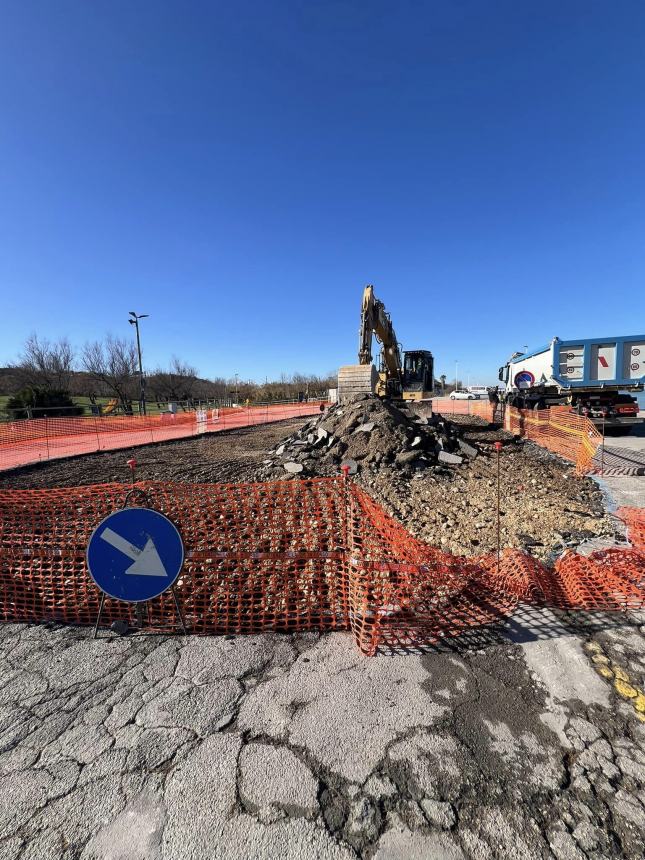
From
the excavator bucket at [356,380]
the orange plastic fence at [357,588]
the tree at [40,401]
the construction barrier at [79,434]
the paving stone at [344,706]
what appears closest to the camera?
the paving stone at [344,706]

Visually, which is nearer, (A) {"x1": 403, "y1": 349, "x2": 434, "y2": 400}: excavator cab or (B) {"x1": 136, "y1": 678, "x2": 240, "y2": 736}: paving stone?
(B) {"x1": 136, "y1": 678, "x2": 240, "y2": 736}: paving stone

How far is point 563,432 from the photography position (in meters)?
11.6

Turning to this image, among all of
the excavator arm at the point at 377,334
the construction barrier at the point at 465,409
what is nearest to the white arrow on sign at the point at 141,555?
the excavator arm at the point at 377,334

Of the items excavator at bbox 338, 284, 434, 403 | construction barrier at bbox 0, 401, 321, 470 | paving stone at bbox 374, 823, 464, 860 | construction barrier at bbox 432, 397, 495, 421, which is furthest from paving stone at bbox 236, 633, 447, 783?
construction barrier at bbox 432, 397, 495, 421

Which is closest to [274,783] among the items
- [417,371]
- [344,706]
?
[344,706]

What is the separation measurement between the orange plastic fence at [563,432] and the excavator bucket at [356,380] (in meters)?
6.31

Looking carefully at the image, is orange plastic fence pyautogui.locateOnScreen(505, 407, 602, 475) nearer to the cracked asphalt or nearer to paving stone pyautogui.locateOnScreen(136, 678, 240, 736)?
the cracked asphalt

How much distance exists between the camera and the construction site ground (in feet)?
5.12

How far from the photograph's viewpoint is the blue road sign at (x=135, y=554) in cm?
277

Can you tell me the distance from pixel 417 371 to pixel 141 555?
1988cm

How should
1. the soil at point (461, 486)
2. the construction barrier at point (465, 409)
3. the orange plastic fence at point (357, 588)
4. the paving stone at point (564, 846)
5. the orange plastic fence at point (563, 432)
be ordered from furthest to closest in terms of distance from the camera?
the construction barrier at point (465, 409) → the orange plastic fence at point (563, 432) → the soil at point (461, 486) → the orange plastic fence at point (357, 588) → the paving stone at point (564, 846)

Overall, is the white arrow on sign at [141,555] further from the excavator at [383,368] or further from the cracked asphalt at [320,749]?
the excavator at [383,368]

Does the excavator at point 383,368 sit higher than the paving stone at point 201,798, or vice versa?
the excavator at point 383,368

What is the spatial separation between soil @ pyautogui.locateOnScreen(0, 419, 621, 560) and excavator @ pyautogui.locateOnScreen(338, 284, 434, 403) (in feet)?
13.7
